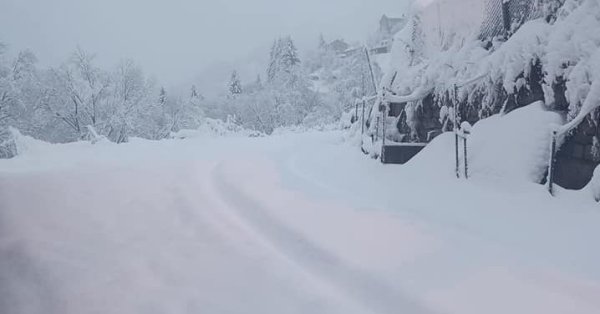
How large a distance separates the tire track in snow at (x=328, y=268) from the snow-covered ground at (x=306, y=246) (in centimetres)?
1

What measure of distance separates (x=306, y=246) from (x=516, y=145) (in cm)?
320

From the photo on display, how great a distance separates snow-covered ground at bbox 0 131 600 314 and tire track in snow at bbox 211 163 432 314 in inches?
0.5

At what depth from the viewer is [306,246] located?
380 cm

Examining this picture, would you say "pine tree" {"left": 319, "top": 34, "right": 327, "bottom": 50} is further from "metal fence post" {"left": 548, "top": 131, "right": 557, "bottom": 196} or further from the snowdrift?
"metal fence post" {"left": 548, "top": 131, "right": 557, "bottom": 196}

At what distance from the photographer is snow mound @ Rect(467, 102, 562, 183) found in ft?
15.6

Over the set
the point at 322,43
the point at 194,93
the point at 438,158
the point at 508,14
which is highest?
the point at 322,43

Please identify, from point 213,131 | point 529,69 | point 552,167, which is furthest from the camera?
point 213,131

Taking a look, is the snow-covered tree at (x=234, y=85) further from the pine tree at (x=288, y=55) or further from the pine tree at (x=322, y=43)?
the pine tree at (x=322, y=43)

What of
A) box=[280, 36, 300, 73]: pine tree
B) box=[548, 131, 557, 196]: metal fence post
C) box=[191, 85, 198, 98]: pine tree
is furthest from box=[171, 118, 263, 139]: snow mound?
box=[191, 85, 198, 98]: pine tree

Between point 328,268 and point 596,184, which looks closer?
point 328,268

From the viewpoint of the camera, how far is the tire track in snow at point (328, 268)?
2.78 metres

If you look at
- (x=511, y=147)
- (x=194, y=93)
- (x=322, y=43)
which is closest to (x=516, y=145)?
(x=511, y=147)

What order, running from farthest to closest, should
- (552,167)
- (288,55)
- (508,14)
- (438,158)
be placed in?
(288,55) < (508,14) < (438,158) < (552,167)

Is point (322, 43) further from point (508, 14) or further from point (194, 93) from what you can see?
point (508, 14)
